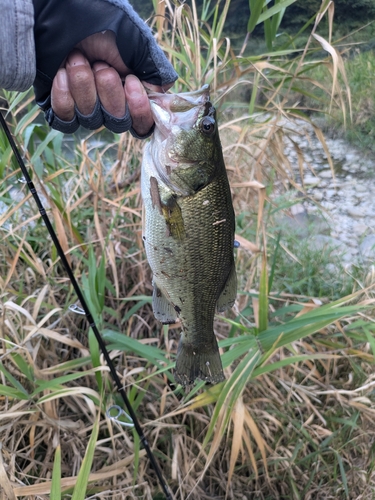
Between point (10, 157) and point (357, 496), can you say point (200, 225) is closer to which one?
Result: point (10, 157)

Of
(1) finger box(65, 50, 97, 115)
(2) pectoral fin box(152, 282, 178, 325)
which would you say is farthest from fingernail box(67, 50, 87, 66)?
(2) pectoral fin box(152, 282, 178, 325)

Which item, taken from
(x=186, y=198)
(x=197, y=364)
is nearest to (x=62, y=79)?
(x=186, y=198)

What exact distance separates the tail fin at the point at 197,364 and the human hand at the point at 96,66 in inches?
29.6

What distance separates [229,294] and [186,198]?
1.21ft

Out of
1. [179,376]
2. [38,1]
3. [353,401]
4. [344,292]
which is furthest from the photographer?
[344,292]

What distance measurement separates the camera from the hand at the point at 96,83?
104 cm

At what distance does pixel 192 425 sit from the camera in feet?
5.79

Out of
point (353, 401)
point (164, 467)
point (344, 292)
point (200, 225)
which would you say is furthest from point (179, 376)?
point (344, 292)

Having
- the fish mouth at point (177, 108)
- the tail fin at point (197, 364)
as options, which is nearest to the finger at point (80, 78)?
the fish mouth at point (177, 108)

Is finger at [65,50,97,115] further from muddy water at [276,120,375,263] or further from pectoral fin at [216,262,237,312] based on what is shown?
muddy water at [276,120,375,263]

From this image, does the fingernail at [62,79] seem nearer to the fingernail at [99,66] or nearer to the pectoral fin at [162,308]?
the fingernail at [99,66]

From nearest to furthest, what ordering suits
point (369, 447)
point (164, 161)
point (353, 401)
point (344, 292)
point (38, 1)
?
point (38, 1) < point (164, 161) < point (353, 401) < point (369, 447) < point (344, 292)

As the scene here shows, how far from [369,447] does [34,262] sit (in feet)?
5.94

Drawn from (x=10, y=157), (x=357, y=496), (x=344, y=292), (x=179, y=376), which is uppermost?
(x=10, y=157)
